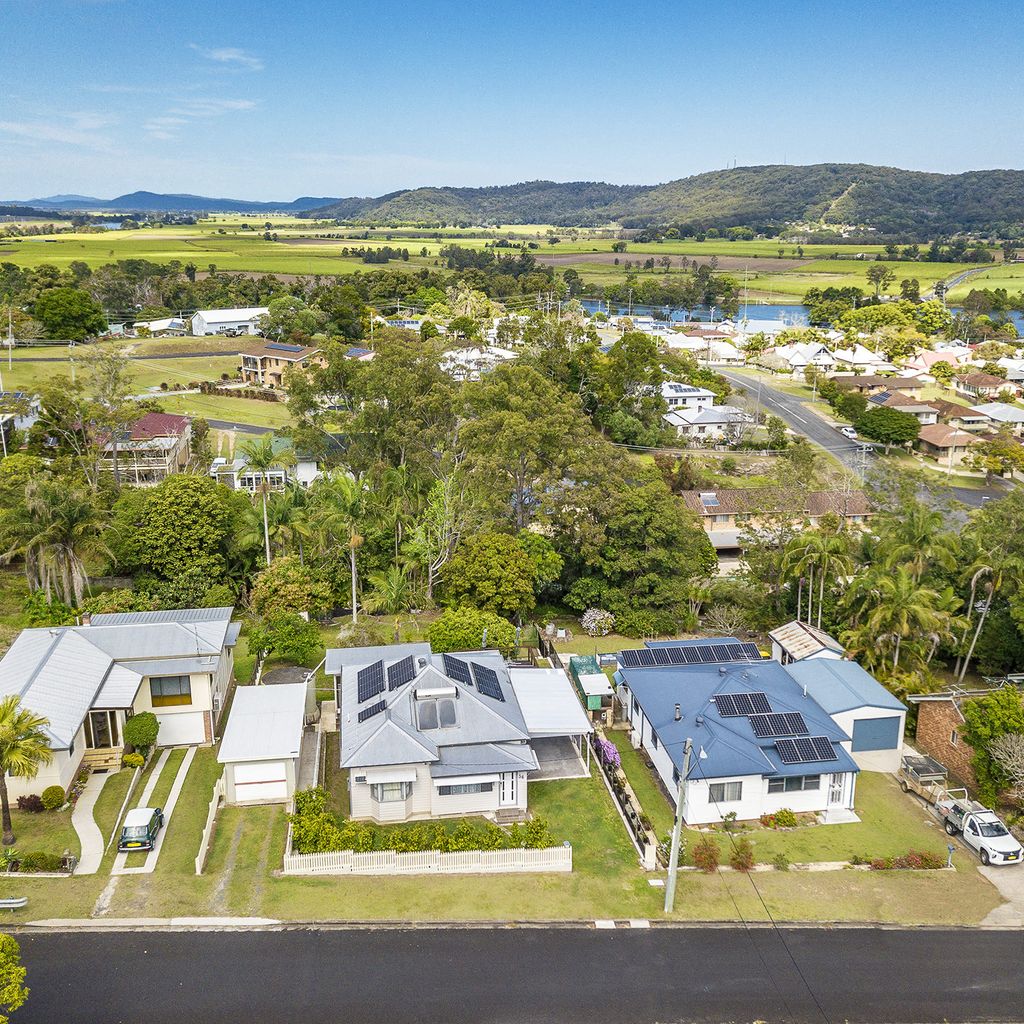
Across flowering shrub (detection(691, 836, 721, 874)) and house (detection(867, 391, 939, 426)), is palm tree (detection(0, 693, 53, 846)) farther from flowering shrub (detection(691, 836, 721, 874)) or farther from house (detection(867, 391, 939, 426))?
house (detection(867, 391, 939, 426))

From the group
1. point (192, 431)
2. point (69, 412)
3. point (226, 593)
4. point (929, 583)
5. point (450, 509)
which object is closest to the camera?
point (929, 583)

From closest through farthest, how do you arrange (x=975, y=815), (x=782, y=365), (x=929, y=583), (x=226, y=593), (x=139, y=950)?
(x=139, y=950)
(x=975, y=815)
(x=929, y=583)
(x=226, y=593)
(x=782, y=365)

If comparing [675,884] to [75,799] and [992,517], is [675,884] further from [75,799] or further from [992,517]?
[992,517]

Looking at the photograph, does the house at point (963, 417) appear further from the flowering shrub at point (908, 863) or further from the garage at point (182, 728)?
the garage at point (182, 728)

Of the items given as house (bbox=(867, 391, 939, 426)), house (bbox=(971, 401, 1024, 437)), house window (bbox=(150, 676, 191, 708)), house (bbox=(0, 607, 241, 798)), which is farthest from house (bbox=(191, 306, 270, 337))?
house window (bbox=(150, 676, 191, 708))

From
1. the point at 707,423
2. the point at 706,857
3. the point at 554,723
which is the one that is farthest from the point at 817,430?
the point at 706,857

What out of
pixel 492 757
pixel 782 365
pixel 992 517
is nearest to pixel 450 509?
pixel 492 757

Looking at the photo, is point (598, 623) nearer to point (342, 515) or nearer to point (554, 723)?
point (554, 723)

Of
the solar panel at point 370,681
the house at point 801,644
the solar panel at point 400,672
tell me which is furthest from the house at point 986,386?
the solar panel at point 370,681
